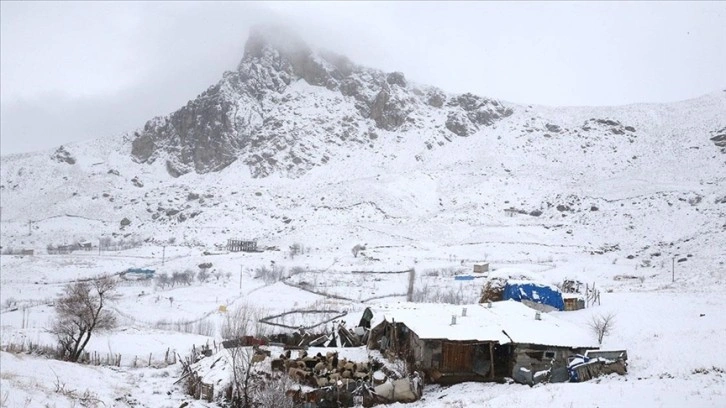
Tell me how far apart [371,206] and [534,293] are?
194 feet

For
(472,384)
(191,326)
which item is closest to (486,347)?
(472,384)

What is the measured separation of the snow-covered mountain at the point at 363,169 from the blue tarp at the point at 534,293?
1198 cm

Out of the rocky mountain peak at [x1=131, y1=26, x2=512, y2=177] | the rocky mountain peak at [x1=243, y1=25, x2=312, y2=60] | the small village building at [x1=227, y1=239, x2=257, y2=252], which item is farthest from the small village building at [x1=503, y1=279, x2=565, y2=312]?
the rocky mountain peak at [x1=243, y1=25, x2=312, y2=60]

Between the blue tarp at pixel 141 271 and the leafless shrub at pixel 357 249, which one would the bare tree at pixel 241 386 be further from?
the leafless shrub at pixel 357 249

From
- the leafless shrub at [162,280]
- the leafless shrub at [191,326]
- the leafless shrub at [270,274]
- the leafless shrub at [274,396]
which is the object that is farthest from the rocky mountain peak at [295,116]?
the leafless shrub at [274,396]

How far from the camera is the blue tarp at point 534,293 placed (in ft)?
116

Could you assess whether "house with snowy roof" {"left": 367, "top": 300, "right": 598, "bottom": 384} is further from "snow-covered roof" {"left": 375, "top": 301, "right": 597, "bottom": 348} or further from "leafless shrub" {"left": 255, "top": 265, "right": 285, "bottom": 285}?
"leafless shrub" {"left": 255, "top": 265, "right": 285, "bottom": 285}

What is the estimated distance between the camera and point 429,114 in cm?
13950

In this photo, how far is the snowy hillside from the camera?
99.3ft

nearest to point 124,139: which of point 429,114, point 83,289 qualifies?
point 429,114

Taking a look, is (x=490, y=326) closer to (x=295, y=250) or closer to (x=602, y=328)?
(x=602, y=328)

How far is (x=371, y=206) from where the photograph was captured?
93.9 metres

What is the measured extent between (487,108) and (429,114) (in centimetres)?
1623

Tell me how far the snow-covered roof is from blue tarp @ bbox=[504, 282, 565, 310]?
9200 millimetres
